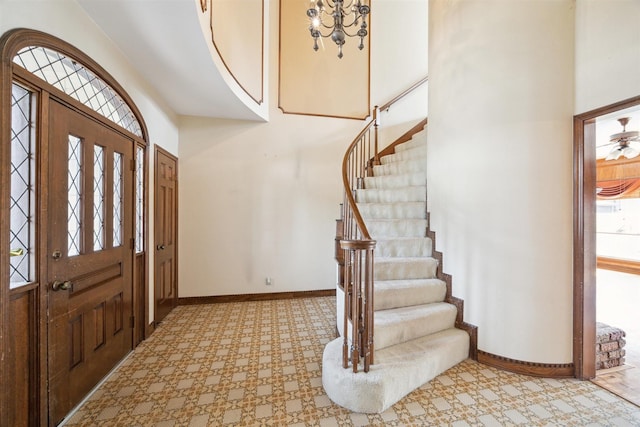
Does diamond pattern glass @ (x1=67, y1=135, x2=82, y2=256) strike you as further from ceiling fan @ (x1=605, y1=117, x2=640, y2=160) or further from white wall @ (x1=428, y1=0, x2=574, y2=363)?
ceiling fan @ (x1=605, y1=117, x2=640, y2=160)

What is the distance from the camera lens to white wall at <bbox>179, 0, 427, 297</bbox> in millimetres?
3885

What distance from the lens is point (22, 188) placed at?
4.73 ft

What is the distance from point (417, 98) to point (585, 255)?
3702 mm

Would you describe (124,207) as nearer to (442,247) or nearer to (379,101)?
(442,247)

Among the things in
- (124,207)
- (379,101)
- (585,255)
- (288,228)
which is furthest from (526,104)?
(124,207)

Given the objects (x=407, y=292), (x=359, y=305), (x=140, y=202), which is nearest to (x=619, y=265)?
(x=407, y=292)

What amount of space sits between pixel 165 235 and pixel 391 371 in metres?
3.07

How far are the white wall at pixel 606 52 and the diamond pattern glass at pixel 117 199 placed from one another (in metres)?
3.88

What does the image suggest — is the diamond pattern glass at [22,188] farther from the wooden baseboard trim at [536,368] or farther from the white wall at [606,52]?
the white wall at [606,52]

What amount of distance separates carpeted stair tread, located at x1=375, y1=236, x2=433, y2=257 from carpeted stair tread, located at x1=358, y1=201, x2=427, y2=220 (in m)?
0.42

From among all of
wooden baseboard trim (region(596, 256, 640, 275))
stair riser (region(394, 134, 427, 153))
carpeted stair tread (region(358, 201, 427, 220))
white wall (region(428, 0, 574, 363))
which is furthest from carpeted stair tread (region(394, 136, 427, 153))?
wooden baseboard trim (region(596, 256, 640, 275))

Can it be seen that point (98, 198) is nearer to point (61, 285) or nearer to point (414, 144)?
Result: point (61, 285)

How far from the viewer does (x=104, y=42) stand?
2.05 meters

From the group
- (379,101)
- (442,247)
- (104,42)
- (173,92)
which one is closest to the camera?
(104,42)
